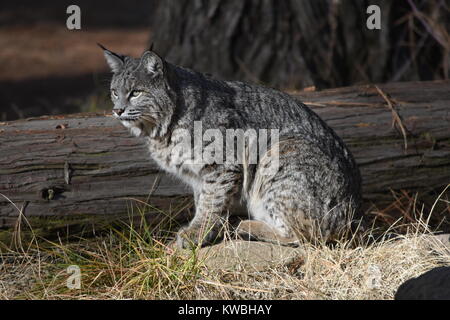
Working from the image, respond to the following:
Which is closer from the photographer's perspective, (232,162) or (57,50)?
(232,162)

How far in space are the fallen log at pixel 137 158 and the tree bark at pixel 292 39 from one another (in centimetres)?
170

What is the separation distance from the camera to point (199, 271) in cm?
413

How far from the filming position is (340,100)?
5.69m

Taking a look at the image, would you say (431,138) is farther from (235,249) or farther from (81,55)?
(81,55)

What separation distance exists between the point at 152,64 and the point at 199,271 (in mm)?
1413

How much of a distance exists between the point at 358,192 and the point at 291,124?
2.22ft

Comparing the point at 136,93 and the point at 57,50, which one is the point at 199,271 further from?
the point at 57,50

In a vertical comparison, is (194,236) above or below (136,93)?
below

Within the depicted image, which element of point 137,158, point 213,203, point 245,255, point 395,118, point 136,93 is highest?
point 136,93

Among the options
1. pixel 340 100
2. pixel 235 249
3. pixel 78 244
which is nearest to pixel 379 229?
pixel 340 100

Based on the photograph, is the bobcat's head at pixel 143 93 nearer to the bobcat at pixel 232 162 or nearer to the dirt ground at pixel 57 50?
the bobcat at pixel 232 162

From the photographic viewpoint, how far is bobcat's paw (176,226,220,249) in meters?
4.61

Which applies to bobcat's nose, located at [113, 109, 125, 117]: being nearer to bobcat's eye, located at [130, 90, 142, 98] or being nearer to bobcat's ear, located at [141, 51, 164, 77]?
bobcat's eye, located at [130, 90, 142, 98]

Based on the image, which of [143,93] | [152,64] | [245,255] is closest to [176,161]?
[143,93]
